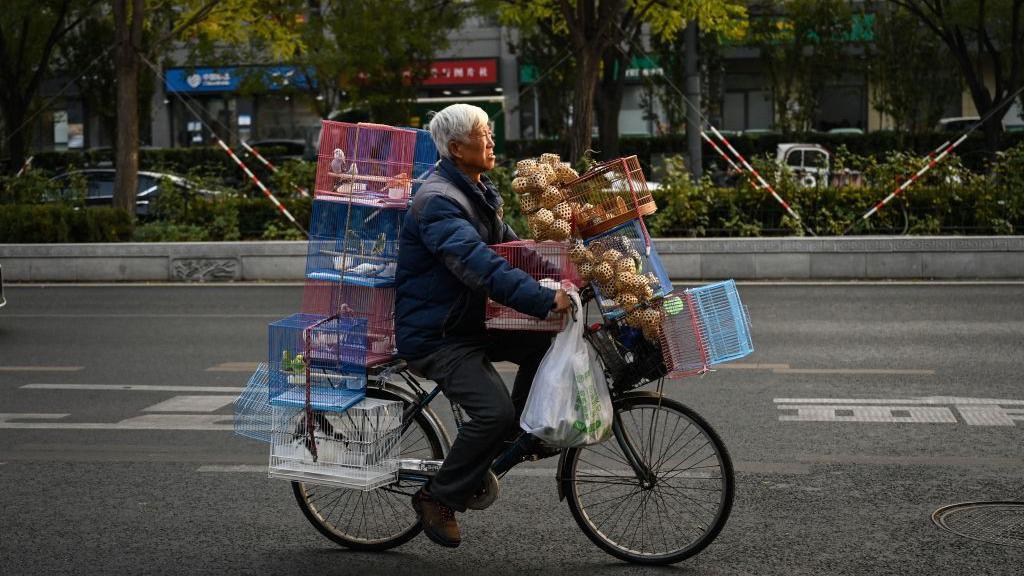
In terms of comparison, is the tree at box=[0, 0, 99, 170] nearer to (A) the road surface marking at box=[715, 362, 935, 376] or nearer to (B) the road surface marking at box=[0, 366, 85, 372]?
(B) the road surface marking at box=[0, 366, 85, 372]

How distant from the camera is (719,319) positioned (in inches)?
191

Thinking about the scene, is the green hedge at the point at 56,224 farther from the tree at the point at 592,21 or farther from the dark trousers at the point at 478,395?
the dark trousers at the point at 478,395

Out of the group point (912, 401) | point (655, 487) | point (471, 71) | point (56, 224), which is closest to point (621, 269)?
point (655, 487)

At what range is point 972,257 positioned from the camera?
51.0ft

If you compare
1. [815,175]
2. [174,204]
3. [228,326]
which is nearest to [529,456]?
[228,326]

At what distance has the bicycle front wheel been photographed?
500 centimetres

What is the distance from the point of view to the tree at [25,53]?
3222cm

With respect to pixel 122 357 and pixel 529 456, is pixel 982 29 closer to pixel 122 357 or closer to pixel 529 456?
pixel 122 357

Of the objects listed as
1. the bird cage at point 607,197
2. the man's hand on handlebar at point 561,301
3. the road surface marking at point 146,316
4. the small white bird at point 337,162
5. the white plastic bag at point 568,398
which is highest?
the small white bird at point 337,162

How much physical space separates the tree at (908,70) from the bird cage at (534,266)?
33.6m

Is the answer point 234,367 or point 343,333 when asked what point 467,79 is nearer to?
point 234,367

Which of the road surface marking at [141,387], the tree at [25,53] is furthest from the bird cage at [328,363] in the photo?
the tree at [25,53]

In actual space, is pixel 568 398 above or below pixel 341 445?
above

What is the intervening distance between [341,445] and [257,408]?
0.39 meters
